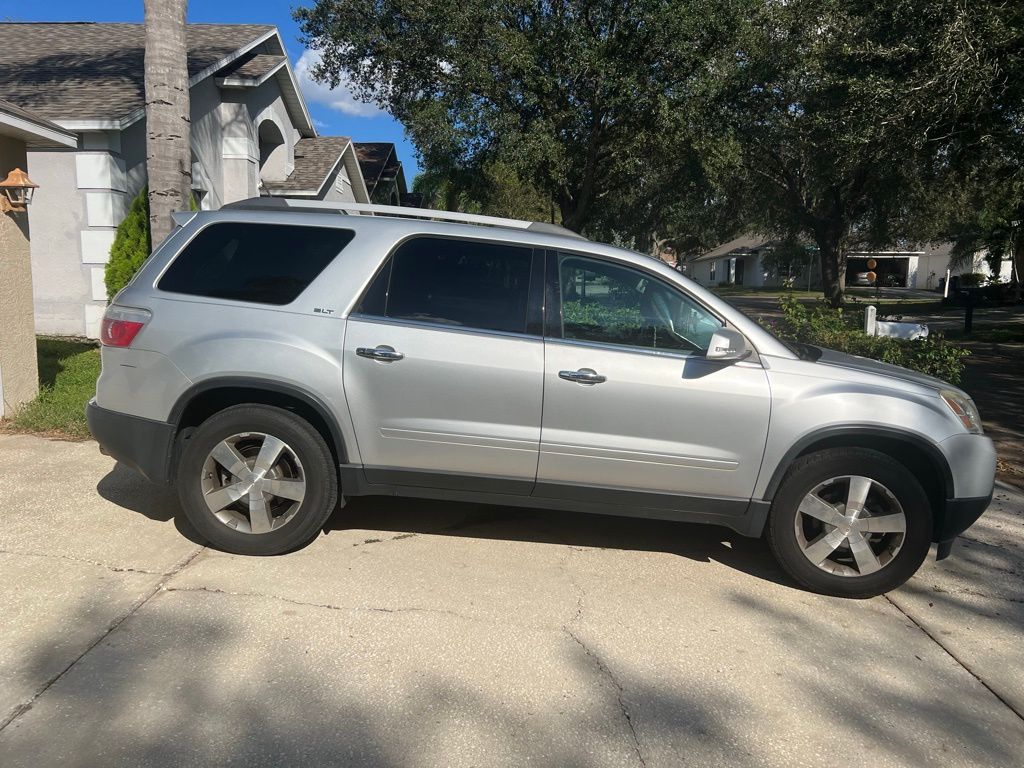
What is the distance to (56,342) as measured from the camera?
12023 mm

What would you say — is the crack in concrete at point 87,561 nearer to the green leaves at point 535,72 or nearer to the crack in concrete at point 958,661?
the crack in concrete at point 958,661

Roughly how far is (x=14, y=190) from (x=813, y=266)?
6526cm

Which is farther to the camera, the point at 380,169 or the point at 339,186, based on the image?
the point at 380,169

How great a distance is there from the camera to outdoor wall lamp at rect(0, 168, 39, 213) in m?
6.66

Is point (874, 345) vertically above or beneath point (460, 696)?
above

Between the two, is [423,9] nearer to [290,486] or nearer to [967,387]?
[967,387]

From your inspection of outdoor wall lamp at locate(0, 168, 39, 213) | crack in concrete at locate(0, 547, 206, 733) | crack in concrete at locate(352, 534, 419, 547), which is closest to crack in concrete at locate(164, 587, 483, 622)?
crack in concrete at locate(0, 547, 206, 733)

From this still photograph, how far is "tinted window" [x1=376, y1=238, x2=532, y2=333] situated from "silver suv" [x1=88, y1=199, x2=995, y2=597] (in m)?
0.01

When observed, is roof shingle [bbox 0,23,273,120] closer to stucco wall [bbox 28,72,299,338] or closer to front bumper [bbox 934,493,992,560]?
stucco wall [bbox 28,72,299,338]

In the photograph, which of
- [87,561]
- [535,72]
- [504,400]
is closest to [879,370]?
[504,400]

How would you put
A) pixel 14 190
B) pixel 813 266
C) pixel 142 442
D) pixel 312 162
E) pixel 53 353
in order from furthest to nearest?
1. pixel 813 266
2. pixel 312 162
3. pixel 53 353
4. pixel 14 190
5. pixel 142 442

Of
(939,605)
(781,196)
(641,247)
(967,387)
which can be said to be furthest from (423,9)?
(641,247)

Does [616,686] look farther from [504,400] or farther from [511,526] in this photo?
[511,526]

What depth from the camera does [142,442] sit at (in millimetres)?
4371
